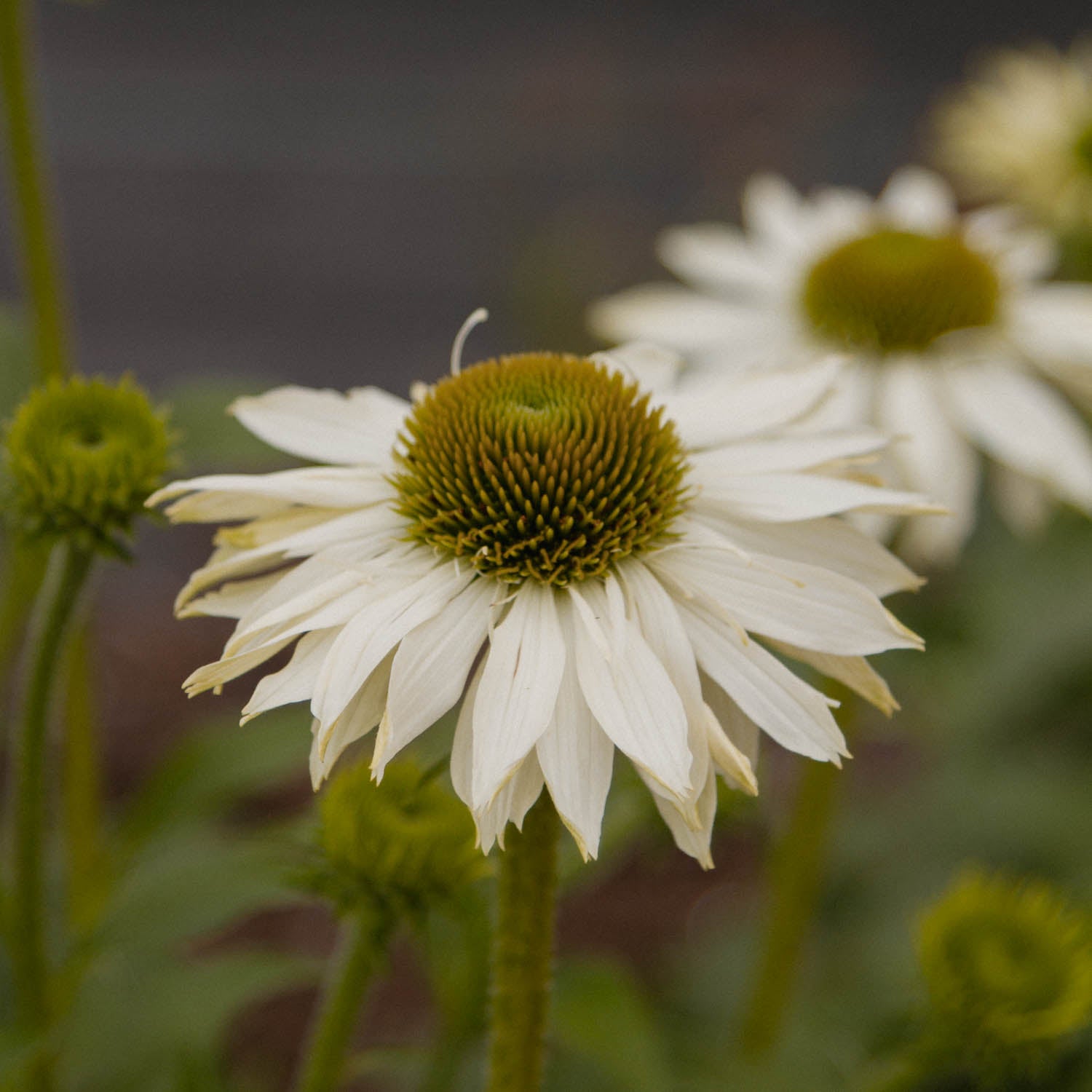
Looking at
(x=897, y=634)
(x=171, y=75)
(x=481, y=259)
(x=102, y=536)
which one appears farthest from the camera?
(x=171, y=75)

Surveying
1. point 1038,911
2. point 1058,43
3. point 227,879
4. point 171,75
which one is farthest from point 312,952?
point 1058,43

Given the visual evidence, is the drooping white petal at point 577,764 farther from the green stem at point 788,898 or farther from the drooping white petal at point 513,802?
the green stem at point 788,898

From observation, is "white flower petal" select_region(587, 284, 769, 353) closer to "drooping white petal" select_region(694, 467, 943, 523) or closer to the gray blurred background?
"drooping white petal" select_region(694, 467, 943, 523)

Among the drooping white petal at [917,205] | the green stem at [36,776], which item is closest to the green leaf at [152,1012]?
the green stem at [36,776]

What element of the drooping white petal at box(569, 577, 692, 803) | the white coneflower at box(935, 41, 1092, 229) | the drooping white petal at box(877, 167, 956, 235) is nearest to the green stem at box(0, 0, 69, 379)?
the drooping white petal at box(569, 577, 692, 803)

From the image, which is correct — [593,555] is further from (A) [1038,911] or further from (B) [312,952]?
(B) [312,952]

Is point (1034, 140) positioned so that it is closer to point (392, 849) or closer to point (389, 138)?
point (392, 849)
